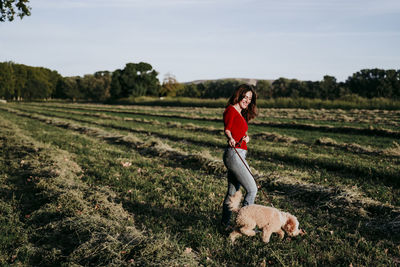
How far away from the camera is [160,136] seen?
51.9 ft

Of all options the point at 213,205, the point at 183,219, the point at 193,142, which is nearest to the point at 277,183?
the point at 213,205

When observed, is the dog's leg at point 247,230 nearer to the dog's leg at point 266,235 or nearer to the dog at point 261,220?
the dog at point 261,220

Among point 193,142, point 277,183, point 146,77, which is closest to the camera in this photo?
point 277,183

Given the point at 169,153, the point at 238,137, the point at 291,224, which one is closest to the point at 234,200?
the point at 291,224

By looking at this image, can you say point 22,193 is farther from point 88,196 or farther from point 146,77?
point 146,77

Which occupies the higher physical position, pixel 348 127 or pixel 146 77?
pixel 146 77

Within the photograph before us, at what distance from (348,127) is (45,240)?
17822 mm

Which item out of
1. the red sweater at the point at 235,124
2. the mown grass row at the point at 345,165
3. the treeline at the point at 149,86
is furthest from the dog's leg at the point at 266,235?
the treeline at the point at 149,86

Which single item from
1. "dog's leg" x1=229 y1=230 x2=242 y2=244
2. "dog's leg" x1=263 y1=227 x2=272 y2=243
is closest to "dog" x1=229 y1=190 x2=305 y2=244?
"dog's leg" x1=263 y1=227 x2=272 y2=243

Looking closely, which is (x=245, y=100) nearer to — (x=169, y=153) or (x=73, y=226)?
(x=73, y=226)

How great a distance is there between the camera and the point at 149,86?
3100 inches

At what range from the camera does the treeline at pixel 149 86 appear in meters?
69.4

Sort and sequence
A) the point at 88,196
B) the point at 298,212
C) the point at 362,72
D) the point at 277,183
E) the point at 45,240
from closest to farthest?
the point at 45,240
the point at 298,212
the point at 88,196
the point at 277,183
the point at 362,72

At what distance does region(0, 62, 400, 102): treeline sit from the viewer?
69438 millimetres
